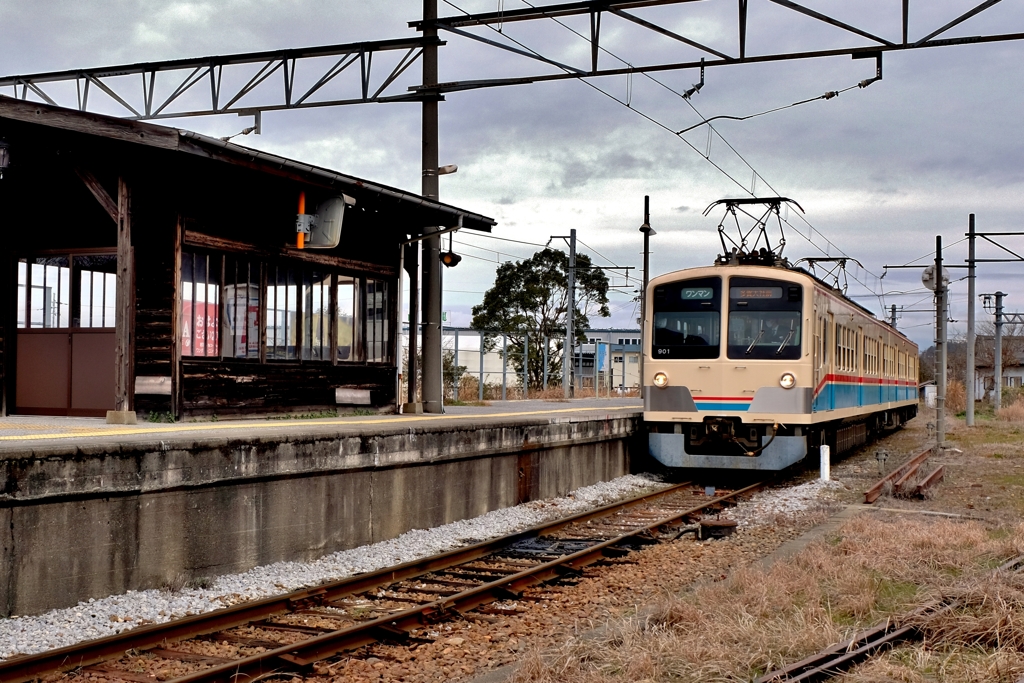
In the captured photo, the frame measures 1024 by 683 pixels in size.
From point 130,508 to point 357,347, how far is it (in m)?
7.91

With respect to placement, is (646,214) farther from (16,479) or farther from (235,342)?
(16,479)

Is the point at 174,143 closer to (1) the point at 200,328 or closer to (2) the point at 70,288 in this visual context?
(1) the point at 200,328

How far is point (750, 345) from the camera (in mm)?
14930

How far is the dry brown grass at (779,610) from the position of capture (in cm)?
532

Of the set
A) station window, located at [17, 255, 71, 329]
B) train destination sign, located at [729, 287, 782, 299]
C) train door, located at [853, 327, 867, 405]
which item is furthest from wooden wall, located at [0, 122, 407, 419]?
train door, located at [853, 327, 867, 405]

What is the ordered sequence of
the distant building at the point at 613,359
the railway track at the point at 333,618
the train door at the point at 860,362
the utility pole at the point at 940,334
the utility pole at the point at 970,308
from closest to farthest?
the railway track at the point at 333,618, the train door at the point at 860,362, the utility pole at the point at 940,334, the utility pole at the point at 970,308, the distant building at the point at 613,359

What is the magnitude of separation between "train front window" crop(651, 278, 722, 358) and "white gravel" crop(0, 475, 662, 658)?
389 centimetres

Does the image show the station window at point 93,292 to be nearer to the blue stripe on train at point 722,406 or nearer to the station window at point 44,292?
the station window at point 44,292

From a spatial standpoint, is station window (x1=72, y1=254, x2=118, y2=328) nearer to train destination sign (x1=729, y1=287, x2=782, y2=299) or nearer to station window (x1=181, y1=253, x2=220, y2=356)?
station window (x1=181, y1=253, x2=220, y2=356)

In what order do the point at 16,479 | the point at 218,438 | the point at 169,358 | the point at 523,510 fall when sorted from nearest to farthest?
the point at 16,479
the point at 218,438
the point at 169,358
the point at 523,510

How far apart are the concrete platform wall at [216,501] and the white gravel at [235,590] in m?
0.14

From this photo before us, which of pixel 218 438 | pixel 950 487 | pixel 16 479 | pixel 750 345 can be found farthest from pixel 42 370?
pixel 950 487

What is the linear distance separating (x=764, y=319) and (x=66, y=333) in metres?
9.24

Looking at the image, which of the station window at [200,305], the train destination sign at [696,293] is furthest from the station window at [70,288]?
the train destination sign at [696,293]
